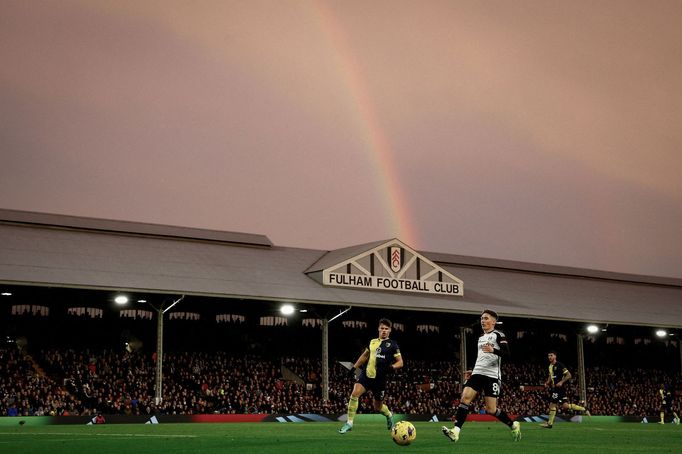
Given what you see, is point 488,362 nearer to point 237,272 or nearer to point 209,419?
point 209,419

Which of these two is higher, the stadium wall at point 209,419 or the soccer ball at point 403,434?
the soccer ball at point 403,434

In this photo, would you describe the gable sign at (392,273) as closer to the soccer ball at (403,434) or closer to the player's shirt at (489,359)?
the player's shirt at (489,359)

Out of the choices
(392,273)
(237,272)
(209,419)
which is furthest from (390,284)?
(209,419)

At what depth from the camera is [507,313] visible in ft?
158

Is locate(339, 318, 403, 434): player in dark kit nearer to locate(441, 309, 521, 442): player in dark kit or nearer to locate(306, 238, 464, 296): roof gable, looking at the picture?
locate(441, 309, 521, 442): player in dark kit

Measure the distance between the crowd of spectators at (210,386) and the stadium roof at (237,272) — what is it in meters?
4.38

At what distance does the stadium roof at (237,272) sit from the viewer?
3838 cm

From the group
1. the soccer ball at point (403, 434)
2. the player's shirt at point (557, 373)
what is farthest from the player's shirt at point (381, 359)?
the player's shirt at point (557, 373)

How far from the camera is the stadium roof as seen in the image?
38375 millimetres

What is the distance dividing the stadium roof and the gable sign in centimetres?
50

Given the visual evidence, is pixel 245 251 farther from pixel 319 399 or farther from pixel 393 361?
pixel 393 361

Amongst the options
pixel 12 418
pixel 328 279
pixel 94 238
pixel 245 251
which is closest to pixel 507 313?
pixel 328 279

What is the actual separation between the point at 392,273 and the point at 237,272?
30.1ft

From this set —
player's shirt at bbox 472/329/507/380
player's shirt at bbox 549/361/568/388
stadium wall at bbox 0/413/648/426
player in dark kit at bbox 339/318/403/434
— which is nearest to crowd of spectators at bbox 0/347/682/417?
stadium wall at bbox 0/413/648/426
